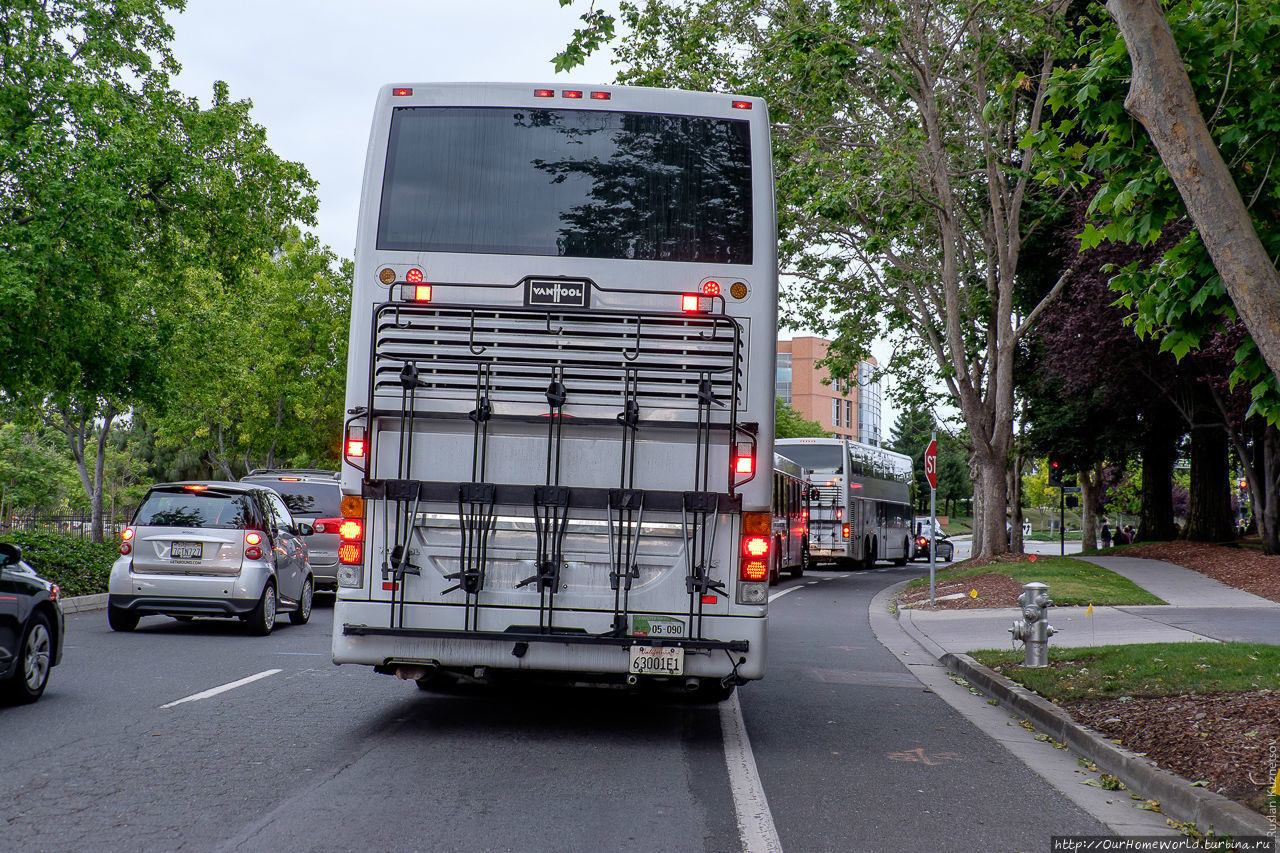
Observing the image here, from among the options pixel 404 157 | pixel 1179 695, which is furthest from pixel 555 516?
pixel 1179 695

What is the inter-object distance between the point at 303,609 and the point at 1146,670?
1044 cm

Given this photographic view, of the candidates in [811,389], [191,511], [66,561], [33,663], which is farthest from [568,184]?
[811,389]

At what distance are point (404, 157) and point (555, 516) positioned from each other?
2669 mm

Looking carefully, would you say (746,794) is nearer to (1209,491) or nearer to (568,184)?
(568,184)

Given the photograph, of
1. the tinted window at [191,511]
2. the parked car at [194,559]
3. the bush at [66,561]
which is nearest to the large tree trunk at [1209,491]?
the parked car at [194,559]

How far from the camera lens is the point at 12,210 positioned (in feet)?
58.3

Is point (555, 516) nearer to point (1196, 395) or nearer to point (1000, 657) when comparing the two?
point (1000, 657)

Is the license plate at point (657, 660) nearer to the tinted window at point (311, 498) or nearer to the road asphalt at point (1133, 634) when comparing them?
the road asphalt at point (1133, 634)

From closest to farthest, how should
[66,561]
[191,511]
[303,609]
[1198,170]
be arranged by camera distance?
[1198,170] < [191,511] < [303,609] < [66,561]

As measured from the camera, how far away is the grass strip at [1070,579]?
63.2 ft

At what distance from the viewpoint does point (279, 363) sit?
116ft

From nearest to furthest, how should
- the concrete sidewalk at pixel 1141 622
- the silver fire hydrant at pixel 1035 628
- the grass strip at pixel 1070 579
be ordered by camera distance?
the silver fire hydrant at pixel 1035 628
the concrete sidewalk at pixel 1141 622
the grass strip at pixel 1070 579

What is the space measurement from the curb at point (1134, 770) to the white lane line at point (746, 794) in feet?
7.44

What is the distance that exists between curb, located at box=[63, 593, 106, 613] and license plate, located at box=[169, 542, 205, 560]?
153 inches
